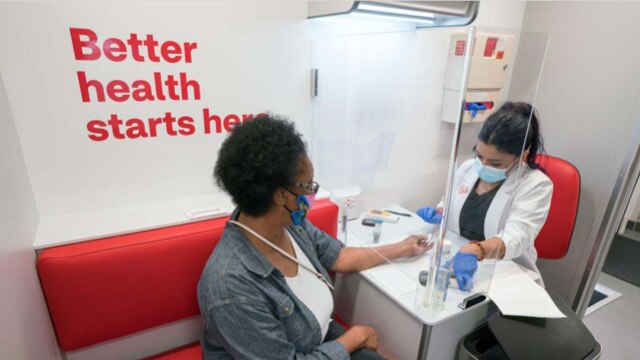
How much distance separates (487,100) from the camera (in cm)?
96

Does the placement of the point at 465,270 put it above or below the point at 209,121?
below

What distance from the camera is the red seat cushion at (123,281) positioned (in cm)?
105

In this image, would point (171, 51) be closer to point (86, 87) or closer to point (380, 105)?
point (86, 87)

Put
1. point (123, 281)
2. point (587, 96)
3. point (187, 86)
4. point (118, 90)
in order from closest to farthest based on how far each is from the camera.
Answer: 1. point (123, 281)
2. point (118, 90)
3. point (187, 86)
4. point (587, 96)

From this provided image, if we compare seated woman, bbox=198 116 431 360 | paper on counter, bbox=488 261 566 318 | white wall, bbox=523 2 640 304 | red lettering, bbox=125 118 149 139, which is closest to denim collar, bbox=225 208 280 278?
seated woman, bbox=198 116 431 360

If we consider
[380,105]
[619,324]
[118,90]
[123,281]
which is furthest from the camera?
[619,324]

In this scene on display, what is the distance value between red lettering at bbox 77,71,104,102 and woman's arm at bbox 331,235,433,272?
1040 millimetres

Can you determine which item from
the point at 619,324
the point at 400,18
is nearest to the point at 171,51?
the point at 400,18

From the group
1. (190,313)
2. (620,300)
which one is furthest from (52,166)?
(620,300)

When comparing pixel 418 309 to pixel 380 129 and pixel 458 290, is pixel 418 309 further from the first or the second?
Answer: pixel 380 129

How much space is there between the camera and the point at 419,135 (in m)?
1.59

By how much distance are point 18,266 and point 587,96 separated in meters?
2.52

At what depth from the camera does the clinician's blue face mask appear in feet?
3.77

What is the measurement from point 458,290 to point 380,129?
763mm
